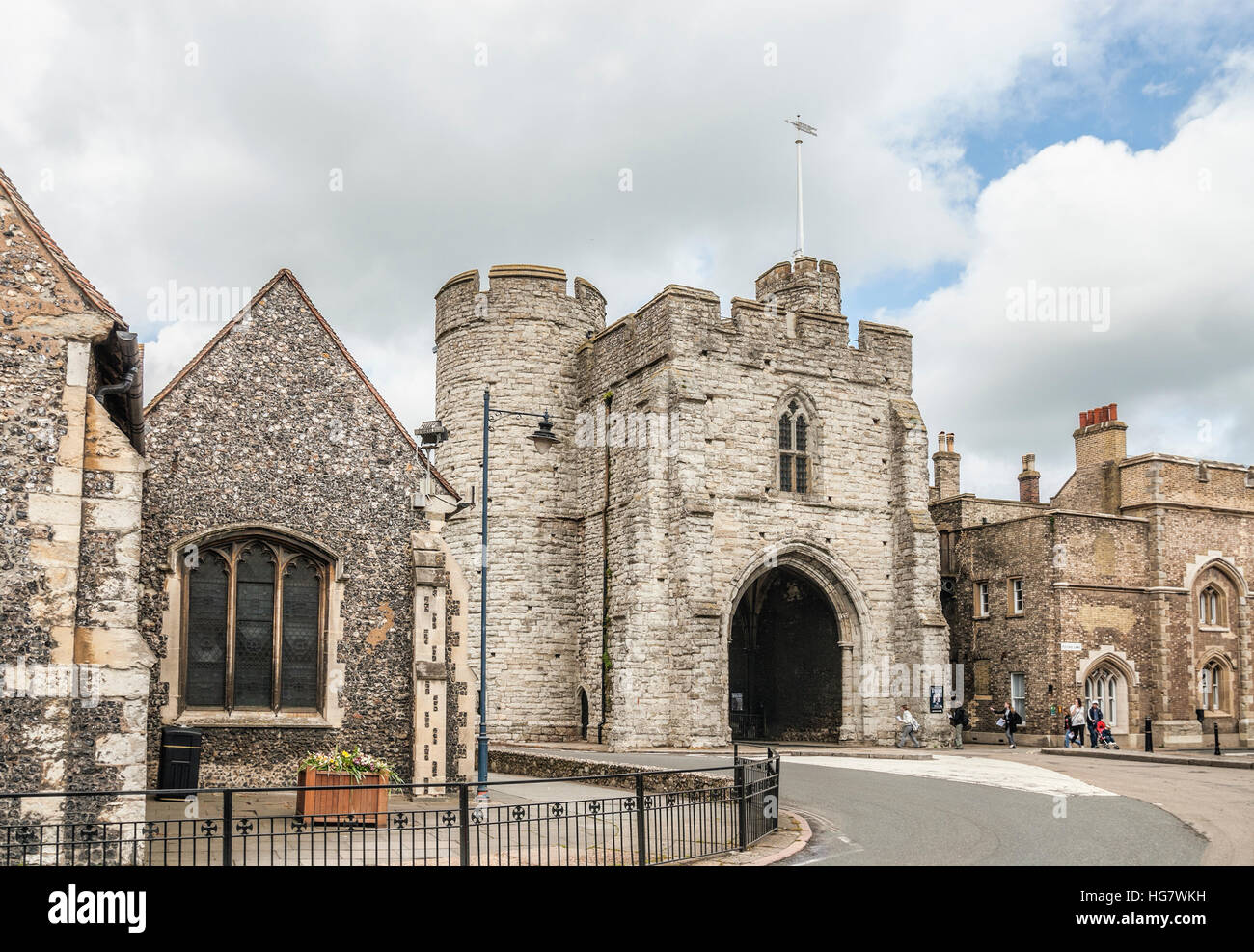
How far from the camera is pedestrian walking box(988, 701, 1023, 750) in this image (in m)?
31.5

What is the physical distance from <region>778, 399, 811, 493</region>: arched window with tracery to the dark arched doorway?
2.31 meters

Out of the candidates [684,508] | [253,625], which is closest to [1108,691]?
[684,508]

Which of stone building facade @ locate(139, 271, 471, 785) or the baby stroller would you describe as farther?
the baby stroller

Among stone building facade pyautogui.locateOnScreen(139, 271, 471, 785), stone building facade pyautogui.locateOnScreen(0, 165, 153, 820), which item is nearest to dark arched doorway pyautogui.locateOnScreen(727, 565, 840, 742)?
stone building facade pyautogui.locateOnScreen(139, 271, 471, 785)

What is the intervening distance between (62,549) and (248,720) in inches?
235

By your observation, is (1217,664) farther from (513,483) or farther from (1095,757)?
(513,483)

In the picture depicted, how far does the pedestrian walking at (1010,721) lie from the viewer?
31516 millimetres

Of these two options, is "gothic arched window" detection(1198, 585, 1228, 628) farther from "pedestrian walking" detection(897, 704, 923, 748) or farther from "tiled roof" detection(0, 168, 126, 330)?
"tiled roof" detection(0, 168, 126, 330)

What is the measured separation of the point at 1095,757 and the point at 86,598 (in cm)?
2406

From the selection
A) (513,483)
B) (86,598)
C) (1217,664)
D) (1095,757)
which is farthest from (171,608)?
(1217,664)

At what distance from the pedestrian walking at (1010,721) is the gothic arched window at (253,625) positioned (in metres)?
21.2

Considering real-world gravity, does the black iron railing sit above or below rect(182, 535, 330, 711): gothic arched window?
below

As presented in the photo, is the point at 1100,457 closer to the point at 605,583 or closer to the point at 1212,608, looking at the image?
the point at 1212,608

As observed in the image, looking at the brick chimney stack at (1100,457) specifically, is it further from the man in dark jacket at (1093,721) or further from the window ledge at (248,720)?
the window ledge at (248,720)
